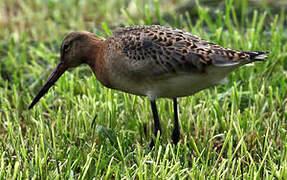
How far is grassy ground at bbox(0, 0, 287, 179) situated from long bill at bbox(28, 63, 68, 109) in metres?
0.08

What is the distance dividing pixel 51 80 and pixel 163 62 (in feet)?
3.81

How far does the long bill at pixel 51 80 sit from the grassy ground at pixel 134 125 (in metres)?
0.08

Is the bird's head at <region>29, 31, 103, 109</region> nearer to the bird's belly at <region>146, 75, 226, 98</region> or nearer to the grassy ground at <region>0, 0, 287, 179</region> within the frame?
the grassy ground at <region>0, 0, 287, 179</region>

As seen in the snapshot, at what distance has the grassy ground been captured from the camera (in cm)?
354

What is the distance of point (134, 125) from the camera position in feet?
14.0

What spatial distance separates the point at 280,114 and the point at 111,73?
142 cm

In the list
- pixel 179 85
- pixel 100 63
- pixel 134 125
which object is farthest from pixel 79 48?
pixel 179 85

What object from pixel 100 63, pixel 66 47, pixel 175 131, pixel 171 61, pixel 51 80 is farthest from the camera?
pixel 51 80

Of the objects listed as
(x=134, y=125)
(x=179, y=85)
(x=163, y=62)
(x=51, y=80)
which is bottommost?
(x=134, y=125)

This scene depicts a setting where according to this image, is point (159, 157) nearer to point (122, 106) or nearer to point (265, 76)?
point (122, 106)

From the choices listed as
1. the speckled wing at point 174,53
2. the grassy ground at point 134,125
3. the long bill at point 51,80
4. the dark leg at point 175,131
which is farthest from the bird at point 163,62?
the long bill at point 51,80

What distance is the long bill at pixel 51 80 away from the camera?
436 cm

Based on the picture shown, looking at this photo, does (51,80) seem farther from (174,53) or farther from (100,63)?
(174,53)

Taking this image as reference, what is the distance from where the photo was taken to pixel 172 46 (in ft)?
12.2
